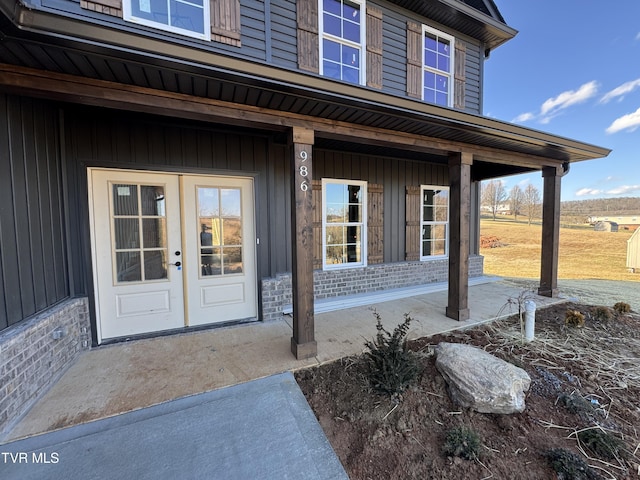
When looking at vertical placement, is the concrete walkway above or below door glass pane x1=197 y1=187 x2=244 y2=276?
below

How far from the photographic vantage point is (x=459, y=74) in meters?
5.33

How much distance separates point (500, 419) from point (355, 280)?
3.04 metres

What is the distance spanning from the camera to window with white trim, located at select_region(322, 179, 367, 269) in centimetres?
476


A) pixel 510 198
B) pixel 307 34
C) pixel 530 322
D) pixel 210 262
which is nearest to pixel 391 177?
pixel 307 34

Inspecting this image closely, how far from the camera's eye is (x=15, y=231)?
2.08 meters

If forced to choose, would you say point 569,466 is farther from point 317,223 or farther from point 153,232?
point 153,232

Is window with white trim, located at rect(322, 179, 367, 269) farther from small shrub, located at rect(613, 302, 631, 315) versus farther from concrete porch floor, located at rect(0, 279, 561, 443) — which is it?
small shrub, located at rect(613, 302, 631, 315)

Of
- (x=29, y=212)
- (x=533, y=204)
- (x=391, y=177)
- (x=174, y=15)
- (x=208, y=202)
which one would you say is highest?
(x=174, y=15)

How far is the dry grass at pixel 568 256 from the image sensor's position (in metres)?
9.05

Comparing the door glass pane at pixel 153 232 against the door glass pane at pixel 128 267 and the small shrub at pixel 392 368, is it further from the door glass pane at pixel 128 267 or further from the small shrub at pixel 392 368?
the small shrub at pixel 392 368

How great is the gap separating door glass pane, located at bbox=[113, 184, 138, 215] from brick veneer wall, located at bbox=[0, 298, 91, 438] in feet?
3.51

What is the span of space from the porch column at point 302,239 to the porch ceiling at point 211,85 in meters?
0.27

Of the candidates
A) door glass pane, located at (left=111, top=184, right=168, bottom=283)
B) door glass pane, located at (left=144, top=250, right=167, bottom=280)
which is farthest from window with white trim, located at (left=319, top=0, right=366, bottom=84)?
door glass pane, located at (left=144, top=250, right=167, bottom=280)

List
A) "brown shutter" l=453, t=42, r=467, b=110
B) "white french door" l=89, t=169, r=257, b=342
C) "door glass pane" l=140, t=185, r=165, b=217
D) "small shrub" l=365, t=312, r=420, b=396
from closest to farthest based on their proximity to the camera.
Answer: "small shrub" l=365, t=312, r=420, b=396
"white french door" l=89, t=169, r=257, b=342
"door glass pane" l=140, t=185, r=165, b=217
"brown shutter" l=453, t=42, r=467, b=110
